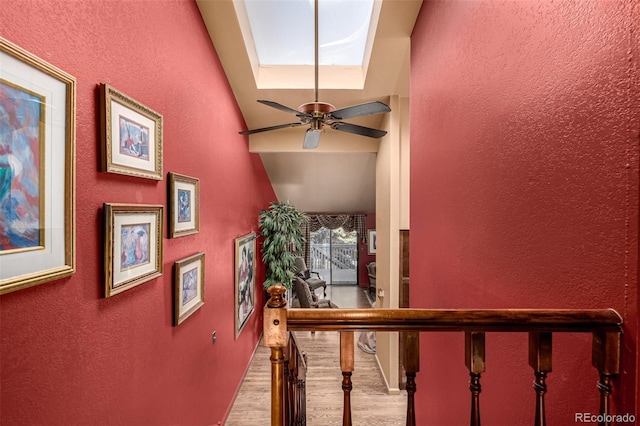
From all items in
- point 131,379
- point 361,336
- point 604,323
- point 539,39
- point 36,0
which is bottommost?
point 361,336

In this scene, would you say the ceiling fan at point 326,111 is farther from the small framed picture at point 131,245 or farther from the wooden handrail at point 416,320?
the wooden handrail at point 416,320

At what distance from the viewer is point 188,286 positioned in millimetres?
2172

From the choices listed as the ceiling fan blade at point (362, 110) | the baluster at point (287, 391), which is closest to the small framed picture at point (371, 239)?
the ceiling fan blade at point (362, 110)

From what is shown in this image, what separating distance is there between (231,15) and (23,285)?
2.24 metres

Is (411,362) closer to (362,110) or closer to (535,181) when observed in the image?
(535,181)

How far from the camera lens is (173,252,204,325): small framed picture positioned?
6.54ft

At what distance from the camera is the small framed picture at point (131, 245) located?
135 centimetres

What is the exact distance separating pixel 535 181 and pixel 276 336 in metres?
0.87

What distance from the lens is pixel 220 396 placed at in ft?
9.72

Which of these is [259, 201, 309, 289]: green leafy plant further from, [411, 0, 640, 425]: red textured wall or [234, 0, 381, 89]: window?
[411, 0, 640, 425]: red textured wall

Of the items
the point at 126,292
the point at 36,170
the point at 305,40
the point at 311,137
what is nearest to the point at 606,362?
the point at 36,170

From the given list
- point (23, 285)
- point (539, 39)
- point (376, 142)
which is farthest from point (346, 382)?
point (376, 142)

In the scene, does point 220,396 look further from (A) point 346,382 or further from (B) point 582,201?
(B) point 582,201

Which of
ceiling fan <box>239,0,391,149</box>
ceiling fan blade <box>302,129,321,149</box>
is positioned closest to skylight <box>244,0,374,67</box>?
ceiling fan <box>239,0,391,149</box>
